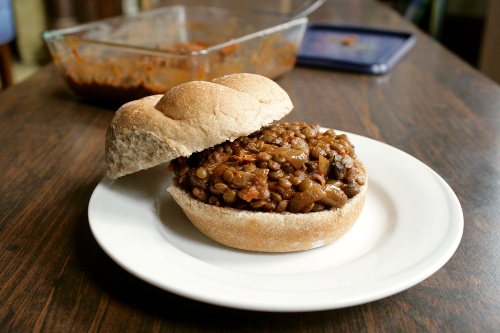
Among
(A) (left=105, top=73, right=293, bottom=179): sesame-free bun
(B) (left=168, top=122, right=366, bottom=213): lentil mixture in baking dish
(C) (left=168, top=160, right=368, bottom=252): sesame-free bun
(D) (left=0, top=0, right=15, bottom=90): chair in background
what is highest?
(A) (left=105, top=73, right=293, bottom=179): sesame-free bun

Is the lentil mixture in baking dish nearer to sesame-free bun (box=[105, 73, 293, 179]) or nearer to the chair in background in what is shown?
sesame-free bun (box=[105, 73, 293, 179])

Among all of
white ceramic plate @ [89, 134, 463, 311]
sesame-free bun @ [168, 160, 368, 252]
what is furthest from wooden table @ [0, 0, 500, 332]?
sesame-free bun @ [168, 160, 368, 252]

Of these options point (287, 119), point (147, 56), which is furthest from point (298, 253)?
point (147, 56)

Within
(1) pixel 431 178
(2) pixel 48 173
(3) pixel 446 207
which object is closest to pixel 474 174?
(1) pixel 431 178

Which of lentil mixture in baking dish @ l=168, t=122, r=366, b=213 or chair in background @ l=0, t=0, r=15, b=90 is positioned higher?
lentil mixture in baking dish @ l=168, t=122, r=366, b=213

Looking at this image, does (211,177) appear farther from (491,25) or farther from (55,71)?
(491,25)

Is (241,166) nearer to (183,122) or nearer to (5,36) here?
(183,122)

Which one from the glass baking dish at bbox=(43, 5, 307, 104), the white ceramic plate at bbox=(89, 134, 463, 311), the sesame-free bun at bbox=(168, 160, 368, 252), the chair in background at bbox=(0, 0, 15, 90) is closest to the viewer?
the white ceramic plate at bbox=(89, 134, 463, 311)
